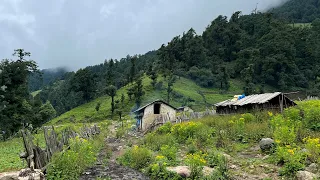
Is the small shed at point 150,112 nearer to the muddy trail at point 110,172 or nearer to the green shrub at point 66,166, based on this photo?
the muddy trail at point 110,172

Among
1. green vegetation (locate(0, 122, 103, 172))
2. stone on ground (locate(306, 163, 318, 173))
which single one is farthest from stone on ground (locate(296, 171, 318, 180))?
green vegetation (locate(0, 122, 103, 172))

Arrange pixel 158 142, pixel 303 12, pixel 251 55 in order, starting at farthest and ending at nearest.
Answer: pixel 303 12 < pixel 251 55 < pixel 158 142

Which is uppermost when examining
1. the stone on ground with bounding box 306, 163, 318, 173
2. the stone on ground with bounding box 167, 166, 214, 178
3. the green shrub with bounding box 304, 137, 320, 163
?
the green shrub with bounding box 304, 137, 320, 163

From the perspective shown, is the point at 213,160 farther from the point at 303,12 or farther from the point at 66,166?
the point at 303,12

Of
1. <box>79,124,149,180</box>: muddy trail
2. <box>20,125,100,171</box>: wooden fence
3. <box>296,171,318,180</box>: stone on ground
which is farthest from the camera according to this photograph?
<box>79,124,149,180</box>: muddy trail

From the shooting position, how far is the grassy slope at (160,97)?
2120 inches

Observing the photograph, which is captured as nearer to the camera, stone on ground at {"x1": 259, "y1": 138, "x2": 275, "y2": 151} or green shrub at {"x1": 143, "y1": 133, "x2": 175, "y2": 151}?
stone on ground at {"x1": 259, "y1": 138, "x2": 275, "y2": 151}

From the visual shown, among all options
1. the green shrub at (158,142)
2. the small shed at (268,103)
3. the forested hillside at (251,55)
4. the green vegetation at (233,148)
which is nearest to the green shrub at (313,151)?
the green vegetation at (233,148)

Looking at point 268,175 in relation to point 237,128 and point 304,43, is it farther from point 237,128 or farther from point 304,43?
point 304,43

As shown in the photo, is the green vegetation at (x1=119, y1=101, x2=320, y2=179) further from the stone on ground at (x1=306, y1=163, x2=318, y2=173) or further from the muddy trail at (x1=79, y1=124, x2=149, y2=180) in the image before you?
the muddy trail at (x1=79, y1=124, x2=149, y2=180)

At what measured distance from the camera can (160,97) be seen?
55.9 meters

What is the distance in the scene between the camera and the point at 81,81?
6925 cm

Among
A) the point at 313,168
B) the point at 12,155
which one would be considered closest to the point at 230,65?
the point at 12,155

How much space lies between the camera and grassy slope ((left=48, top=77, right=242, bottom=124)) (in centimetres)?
5384
